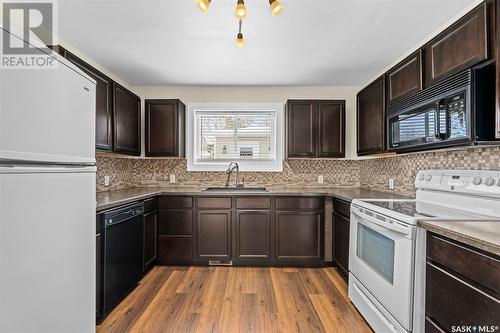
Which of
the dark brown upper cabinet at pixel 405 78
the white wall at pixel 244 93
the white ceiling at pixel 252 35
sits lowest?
the dark brown upper cabinet at pixel 405 78

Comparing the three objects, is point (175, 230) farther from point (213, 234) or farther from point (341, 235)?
point (341, 235)

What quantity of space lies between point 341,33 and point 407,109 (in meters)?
0.84

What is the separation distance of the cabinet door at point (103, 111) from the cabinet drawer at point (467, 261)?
2549 mm

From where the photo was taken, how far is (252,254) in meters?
3.00

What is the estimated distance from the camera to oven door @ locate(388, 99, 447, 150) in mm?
1673

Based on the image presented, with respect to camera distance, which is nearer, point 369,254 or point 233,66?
point 369,254

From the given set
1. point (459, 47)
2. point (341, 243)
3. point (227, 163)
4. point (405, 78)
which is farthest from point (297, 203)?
point (459, 47)

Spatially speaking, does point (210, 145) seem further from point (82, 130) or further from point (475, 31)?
point (475, 31)

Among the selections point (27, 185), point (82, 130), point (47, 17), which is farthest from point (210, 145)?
point (27, 185)

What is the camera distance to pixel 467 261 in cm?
111

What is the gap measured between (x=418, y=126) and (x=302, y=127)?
1.51 metres

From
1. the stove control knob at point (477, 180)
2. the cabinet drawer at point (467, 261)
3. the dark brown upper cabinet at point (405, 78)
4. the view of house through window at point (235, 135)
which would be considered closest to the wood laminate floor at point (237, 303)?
the cabinet drawer at point (467, 261)

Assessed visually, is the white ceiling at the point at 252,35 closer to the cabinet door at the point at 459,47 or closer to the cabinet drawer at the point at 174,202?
the cabinet door at the point at 459,47

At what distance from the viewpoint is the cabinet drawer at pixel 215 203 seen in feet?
9.88
